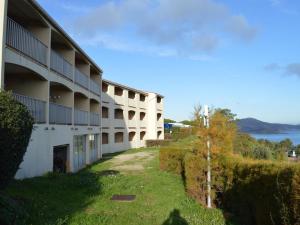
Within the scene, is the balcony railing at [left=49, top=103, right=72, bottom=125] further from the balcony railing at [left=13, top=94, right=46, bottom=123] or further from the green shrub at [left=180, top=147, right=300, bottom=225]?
the green shrub at [left=180, top=147, right=300, bottom=225]

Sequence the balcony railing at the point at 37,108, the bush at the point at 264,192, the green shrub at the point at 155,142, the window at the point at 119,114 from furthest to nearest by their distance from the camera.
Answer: the green shrub at the point at 155,142, the window at the point at 119,114, the balcony railing at the point at 37,108, the bush at the point at 264,192

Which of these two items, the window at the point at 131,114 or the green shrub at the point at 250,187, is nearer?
the green shrub at the point at 250,187

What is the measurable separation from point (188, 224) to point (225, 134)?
3856mm

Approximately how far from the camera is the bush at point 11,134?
30.5ft

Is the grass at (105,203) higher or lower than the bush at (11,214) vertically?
lower

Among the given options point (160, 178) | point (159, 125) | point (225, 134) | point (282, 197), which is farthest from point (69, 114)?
point (159, 125)

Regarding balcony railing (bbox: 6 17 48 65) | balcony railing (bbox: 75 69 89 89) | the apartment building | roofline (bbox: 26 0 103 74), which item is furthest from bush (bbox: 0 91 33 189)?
balcony railing (bbox: 75 69 89 89)

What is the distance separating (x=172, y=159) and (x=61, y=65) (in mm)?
8344

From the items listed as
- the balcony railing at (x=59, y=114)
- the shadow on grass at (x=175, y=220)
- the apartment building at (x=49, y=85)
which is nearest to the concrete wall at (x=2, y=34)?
the apartment building at (x=49, y=85)

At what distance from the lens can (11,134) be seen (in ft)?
31.0

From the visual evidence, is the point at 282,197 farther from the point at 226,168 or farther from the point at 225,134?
the point at 225,134

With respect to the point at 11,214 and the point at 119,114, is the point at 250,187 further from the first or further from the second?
the point at 119,114

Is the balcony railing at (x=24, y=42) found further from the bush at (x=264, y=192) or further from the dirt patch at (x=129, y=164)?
the dirt patch at (x=129, y=164)

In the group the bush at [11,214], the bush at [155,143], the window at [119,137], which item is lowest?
the bush at [11,214]
